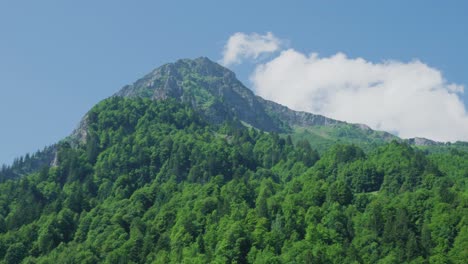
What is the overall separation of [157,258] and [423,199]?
64911 millimetres

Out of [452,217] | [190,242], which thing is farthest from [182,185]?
[452,217]

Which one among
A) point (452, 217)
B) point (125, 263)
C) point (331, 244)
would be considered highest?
point (452, 217)

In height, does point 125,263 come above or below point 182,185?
below

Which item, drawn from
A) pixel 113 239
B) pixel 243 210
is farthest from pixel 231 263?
pixel 113 239

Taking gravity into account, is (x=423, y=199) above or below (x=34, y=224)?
above

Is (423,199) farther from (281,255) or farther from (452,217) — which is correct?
(281,255)

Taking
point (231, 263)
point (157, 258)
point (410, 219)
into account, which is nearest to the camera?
point (231, 263)

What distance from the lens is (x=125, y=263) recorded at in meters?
130

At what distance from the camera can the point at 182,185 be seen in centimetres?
19588

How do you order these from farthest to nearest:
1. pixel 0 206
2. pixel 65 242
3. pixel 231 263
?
pixel 0 206, pixel 65 242, pixel 231 263

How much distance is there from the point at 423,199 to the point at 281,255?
45.8 metres

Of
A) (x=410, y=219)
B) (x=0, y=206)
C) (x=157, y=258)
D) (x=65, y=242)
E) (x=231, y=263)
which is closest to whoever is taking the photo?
(x=231, y=263)

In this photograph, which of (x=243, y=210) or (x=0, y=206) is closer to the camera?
(x=243, y=210)

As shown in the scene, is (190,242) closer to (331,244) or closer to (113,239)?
(113,239)
